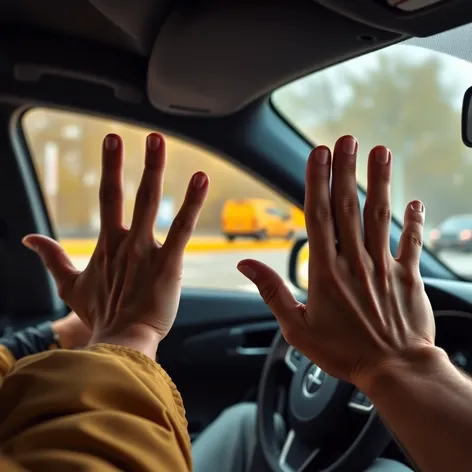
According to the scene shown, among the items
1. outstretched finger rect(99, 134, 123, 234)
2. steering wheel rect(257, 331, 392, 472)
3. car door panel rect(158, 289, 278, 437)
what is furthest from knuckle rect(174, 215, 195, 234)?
car door panel rect(158, 289, 278, 437)

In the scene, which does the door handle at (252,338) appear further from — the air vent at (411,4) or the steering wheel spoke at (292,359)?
the air vent at (411,4)

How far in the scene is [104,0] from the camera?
1.72m

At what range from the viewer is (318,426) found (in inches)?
64.6

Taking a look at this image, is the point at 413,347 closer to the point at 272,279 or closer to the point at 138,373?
the point at 272,279

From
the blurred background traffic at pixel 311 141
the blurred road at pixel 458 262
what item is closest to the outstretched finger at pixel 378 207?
the blurred background traffic at pixel 311 141

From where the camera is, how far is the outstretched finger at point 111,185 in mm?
1243

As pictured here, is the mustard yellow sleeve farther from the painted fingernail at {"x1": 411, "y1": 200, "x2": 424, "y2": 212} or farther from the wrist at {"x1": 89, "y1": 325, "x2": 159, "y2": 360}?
the painted fingernail at {"x1": 411, "y1": 200, "x2": 424, "y2": 212}

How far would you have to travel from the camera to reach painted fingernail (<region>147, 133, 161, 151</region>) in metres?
1.19

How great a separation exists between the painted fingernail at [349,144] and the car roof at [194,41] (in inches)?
18.2

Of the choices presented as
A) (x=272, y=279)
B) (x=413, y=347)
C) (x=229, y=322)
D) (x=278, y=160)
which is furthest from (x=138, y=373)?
(x=229, y=322)

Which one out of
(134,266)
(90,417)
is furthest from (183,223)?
(90,417)

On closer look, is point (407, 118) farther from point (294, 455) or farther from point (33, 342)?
point (33, 342)

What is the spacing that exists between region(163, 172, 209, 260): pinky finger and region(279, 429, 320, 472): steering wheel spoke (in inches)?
30.2

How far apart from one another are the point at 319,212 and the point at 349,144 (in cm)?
11
